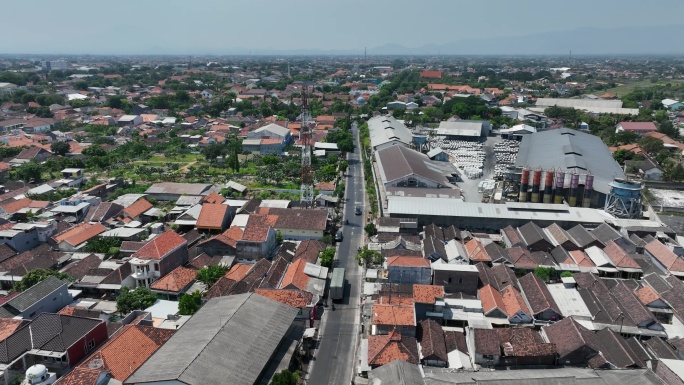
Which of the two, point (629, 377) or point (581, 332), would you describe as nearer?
point (629, 377)

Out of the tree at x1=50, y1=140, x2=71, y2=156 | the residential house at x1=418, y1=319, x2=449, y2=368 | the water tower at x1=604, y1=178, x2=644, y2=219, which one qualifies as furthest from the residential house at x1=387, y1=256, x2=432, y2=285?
the tree at x1=50, y1=140, x2=71, y2=156

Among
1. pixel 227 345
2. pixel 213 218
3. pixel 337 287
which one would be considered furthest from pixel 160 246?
pixel 227 345

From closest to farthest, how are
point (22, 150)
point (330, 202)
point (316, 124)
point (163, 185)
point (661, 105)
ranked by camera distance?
point (330, 202) < point (163, 185) < point (22, 150) < point (316, 124) < point (661, 105)

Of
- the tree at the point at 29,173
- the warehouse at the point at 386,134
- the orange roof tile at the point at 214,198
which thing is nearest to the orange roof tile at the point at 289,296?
the orange roof tile at the point at 214,198


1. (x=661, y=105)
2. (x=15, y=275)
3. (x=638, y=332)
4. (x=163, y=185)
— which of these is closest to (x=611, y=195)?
(x=638, y=332)

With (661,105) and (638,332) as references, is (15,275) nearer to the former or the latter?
(638,332)

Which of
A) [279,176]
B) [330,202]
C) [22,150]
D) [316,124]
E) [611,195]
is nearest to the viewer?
[611,195]

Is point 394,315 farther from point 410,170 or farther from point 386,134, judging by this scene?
point 386,134
